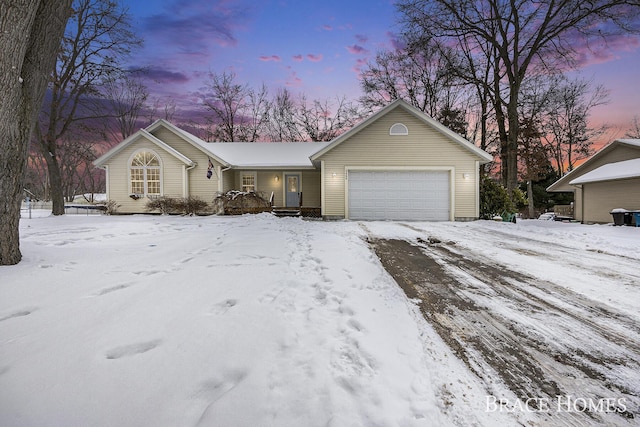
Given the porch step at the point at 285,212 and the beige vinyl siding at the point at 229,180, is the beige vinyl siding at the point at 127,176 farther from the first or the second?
the porch step at the point at 285,212

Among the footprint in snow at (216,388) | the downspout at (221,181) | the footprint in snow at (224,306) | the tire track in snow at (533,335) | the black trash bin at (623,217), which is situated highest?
the downspout at (221,181)

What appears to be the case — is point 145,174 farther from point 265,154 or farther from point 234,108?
point 234,108

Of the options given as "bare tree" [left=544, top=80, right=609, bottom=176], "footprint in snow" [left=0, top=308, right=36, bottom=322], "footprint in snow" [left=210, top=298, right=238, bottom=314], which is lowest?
"footprint in snow" [left=210, top=298, right=238, bottom=314]

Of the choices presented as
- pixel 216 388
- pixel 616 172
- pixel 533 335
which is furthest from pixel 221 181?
pixel 616 172

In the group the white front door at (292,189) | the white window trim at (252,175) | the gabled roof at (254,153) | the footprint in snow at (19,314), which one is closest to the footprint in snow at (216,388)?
the footprint in snow at (19,314)

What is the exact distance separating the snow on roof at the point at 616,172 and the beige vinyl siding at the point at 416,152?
6.72 m

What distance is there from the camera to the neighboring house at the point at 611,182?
12.7m

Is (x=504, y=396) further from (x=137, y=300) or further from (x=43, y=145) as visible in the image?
(x=43, y=145)

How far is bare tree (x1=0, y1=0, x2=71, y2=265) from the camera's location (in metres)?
3.35

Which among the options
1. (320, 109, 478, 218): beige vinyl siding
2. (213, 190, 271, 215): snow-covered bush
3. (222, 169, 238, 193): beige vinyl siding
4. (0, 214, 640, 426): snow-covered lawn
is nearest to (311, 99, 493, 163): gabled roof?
(320, 109, 478, 218): beige vinyl siding

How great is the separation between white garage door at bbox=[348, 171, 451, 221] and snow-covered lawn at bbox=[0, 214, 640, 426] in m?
8.25

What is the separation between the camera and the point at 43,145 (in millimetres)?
14617

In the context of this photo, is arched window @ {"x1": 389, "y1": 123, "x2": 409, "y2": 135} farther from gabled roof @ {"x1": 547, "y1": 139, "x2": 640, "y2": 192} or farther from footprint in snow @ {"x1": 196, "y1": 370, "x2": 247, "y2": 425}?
footprint in snow @ {"x1": 196, "y1": 370, "x2": 247, "y2": 425}

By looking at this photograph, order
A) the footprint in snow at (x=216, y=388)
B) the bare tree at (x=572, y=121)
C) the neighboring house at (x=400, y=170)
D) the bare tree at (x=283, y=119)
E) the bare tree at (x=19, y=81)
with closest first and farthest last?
the footprint in snow at (x=216, y=388), the bare tree at (x=19, y=81), the neighboring house at (x=400, y=170), the bare tree at (x=572, y=121), the bare tree at (x=283, y=119)
